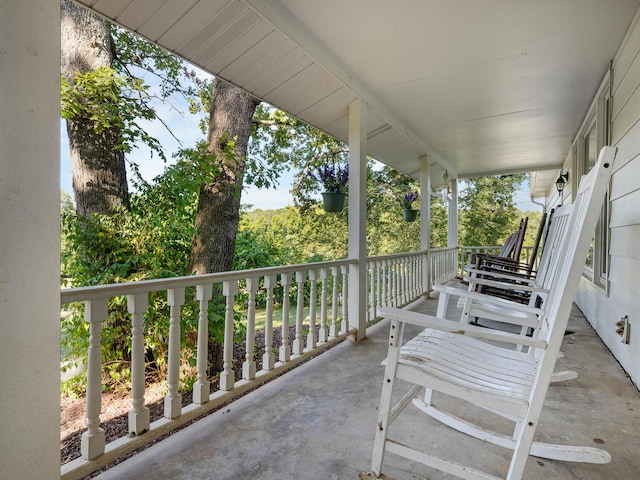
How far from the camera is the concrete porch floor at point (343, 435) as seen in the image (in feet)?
4.55

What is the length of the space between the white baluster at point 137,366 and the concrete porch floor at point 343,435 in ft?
0.46

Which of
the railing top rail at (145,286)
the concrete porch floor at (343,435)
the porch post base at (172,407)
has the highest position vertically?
the railing top rail at (145,286)

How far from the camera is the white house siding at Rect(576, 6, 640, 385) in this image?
209 cm

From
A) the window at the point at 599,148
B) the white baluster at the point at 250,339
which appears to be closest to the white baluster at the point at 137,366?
the white baluster at the point at 250,339

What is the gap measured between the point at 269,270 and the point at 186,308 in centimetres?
169

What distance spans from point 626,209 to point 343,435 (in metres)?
2.22

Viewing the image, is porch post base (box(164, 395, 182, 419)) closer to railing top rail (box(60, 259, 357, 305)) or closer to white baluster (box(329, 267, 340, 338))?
railing top rail (box(60, 259, 357, 305))

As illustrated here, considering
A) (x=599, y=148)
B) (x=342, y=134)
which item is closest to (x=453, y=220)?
(x=599, y=148)

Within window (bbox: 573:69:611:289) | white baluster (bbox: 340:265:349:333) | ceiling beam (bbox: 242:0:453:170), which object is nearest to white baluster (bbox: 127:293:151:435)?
ceiling beam (bbox: 242:0:453:170)

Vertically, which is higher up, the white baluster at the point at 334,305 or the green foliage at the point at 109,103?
the green foliage at the point at 109,103

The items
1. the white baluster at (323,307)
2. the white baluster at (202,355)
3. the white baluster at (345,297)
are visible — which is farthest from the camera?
the white baluster at (345,297)

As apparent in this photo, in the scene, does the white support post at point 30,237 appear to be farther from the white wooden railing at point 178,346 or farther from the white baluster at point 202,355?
the white baluster at point 202,355

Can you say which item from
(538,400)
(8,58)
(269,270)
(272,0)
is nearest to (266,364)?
(269,270)

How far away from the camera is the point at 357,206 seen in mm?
3119
